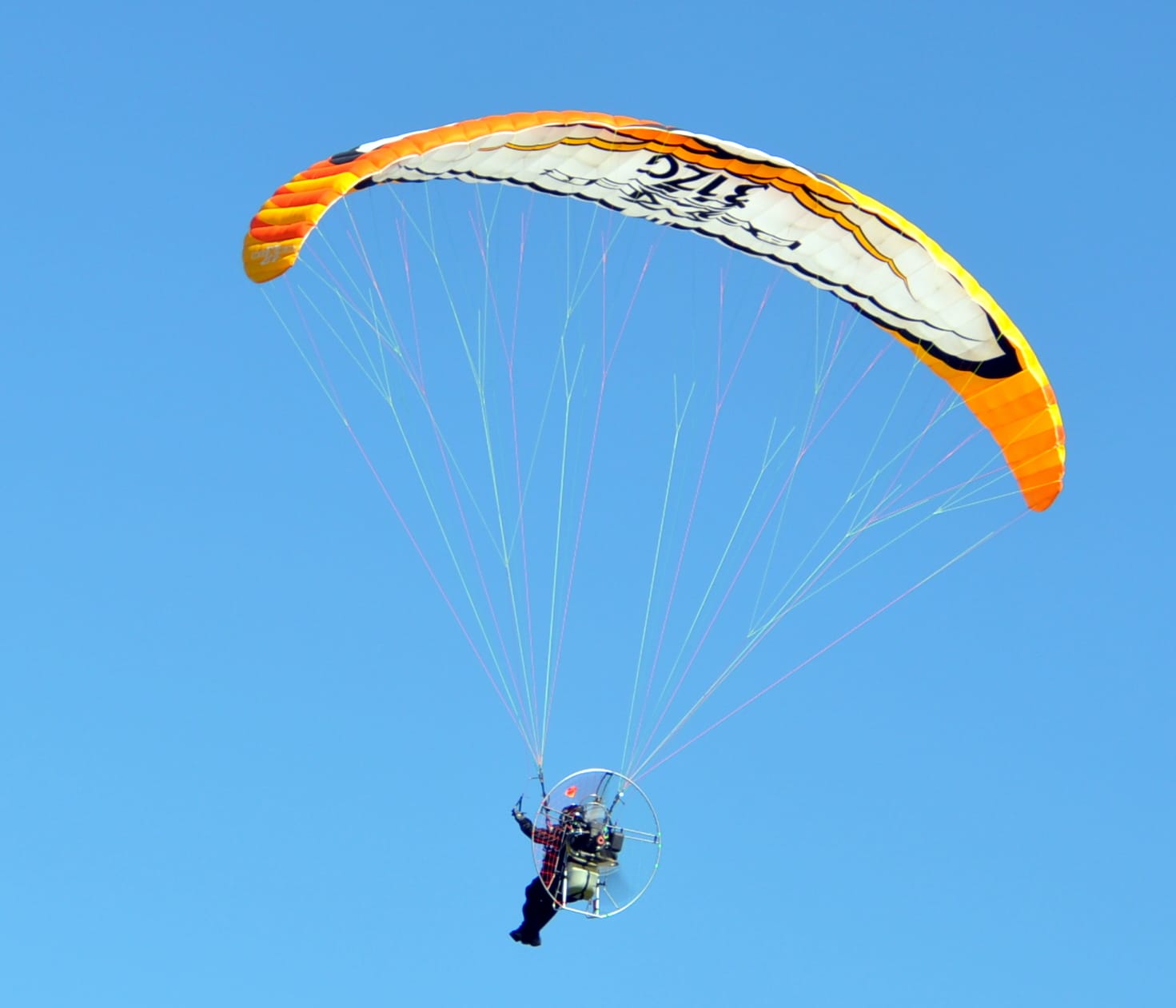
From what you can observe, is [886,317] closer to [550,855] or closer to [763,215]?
[763,215]

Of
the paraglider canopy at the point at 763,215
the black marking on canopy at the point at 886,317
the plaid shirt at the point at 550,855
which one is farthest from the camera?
the black marking on canopy at the point at 886,317

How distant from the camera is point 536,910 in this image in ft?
75.7

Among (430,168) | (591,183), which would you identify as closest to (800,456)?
(591,183)

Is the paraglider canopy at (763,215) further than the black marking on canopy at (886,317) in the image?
No

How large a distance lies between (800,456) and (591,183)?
11.1 feet

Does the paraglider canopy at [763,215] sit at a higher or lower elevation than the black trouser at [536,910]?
higher

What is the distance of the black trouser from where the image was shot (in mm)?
22969

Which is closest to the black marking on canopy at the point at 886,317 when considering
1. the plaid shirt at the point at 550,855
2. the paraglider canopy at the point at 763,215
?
the paraglider canopy at the point at 763,215

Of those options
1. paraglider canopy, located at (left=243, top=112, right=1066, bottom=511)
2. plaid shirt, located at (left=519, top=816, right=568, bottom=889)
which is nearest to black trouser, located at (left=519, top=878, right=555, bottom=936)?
plaid shirt, located at (left=519, top=816, right=568, bottom=889)

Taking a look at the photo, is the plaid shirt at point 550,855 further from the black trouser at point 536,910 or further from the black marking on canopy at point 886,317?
the black marking on canopy at point 886,317

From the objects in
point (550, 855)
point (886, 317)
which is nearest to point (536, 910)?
point (550, 855)

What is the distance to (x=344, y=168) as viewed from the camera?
2169cm

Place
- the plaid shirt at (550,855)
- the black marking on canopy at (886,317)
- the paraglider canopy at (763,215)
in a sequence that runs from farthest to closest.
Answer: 1. the black marking on canopy at (886,317)
2. the plaid shirt at (550,855)
3. the paraglider canopy at (763,215)

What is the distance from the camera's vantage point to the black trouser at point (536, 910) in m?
23.0
